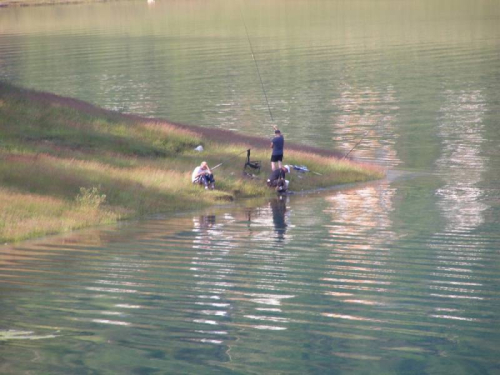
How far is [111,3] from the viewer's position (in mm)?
171375

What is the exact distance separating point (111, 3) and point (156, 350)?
535ft

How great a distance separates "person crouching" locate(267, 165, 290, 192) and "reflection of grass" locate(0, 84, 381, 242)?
338mm

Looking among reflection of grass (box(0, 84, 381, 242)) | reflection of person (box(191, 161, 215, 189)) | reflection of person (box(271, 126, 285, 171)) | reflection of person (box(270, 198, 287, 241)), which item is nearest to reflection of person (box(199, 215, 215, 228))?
reflection of grass (box(0, 84, 381, 242))

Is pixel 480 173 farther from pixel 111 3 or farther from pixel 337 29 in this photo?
pixel 111 3

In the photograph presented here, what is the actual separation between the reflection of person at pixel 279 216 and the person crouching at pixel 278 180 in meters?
0.95

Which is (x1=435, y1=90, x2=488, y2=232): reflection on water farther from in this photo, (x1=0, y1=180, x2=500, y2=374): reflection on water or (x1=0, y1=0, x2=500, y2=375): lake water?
(x1=0, y1=180, x2=500, y2=374): reflection on water

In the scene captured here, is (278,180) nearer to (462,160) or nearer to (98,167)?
(98,167)

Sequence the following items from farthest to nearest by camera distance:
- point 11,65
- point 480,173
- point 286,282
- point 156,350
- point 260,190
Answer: point 11,65
point 480,173
point 260,190
point 286,282
point 156,350

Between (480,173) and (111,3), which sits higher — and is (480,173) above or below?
below

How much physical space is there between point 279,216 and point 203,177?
4376 mm

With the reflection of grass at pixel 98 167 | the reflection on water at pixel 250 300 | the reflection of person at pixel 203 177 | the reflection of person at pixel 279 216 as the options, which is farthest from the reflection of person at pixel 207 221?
the reflection of person at pixel 203 177

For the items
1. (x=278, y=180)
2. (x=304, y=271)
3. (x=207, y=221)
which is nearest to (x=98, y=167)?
(x=207, y=221)

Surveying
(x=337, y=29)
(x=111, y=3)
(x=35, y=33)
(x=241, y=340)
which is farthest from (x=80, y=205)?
(x=111, y=3)

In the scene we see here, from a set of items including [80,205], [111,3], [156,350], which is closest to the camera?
[156,350]
